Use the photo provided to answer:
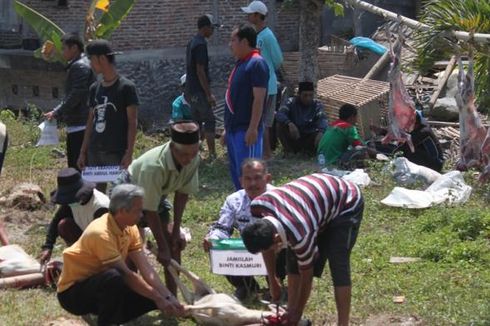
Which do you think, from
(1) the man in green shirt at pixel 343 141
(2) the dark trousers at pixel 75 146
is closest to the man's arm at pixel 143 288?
(2) the dark trousers at pixel 75 146

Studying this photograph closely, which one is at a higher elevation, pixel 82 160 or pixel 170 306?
pixel 82 160

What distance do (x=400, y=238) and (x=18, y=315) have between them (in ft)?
11.4

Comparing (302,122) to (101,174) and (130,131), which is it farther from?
(101,174)

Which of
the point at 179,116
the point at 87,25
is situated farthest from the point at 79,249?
the point at 87,25

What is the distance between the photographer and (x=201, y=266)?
816cm

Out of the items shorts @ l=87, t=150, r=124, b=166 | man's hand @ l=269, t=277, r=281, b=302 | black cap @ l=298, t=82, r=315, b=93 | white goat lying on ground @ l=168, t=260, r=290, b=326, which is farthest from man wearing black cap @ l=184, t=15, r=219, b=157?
white goat lying on ground @ l=168, t=260, r=290, b=326

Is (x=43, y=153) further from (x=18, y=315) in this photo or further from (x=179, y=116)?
(x=18, y=315)

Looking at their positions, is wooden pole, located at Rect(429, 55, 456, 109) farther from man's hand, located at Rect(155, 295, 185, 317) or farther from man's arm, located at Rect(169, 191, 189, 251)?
man's hand, located at Rect(155, 295, 185, 317)

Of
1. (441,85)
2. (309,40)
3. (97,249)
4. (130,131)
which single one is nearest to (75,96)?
(130,131)

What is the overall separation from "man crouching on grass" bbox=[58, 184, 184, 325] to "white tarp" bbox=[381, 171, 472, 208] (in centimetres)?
405

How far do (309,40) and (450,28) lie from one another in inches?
236

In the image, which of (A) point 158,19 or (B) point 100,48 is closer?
(B) point 100,48

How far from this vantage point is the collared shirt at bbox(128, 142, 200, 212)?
6.70 m

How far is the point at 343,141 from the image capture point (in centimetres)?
1182
